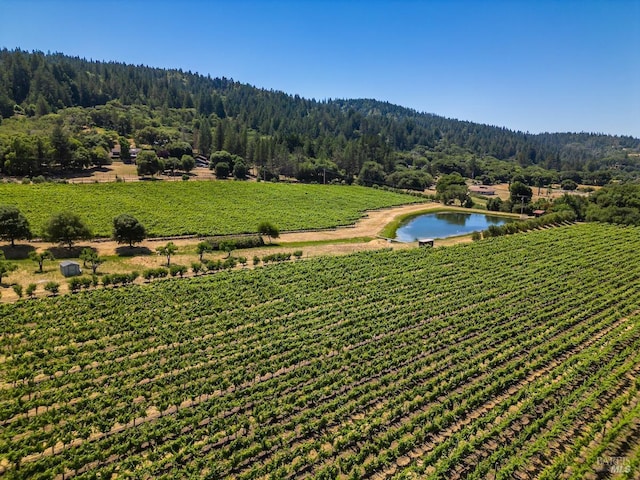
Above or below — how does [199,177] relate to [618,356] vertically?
above

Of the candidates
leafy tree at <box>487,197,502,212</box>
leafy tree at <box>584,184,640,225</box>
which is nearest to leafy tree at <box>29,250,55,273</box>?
leafy tree at <box>584,184,640,225</box>

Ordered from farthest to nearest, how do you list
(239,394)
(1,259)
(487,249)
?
(487,249), (1,259), (239,394)

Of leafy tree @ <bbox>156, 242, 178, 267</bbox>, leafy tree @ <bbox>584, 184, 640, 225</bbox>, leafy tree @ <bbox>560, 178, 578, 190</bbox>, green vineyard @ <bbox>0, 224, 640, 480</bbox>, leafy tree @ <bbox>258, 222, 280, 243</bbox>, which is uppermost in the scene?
leafy tree @ <bbox>560, 178, 578, 190</bbox>

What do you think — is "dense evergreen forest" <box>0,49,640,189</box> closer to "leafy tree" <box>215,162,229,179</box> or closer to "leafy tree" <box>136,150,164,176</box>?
"leafy tree" <box>215,162,229,179</box>

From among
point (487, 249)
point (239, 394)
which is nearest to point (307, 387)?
point (239, 394)

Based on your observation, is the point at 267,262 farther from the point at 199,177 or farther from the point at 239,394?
the point at 199,177

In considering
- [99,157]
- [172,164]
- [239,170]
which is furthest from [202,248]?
[99,157]

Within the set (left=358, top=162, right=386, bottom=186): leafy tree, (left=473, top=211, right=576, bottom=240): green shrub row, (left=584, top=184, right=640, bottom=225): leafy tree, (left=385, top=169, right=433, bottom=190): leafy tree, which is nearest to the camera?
(left=473, top=211, right=576, bottom=240): green shrub row
